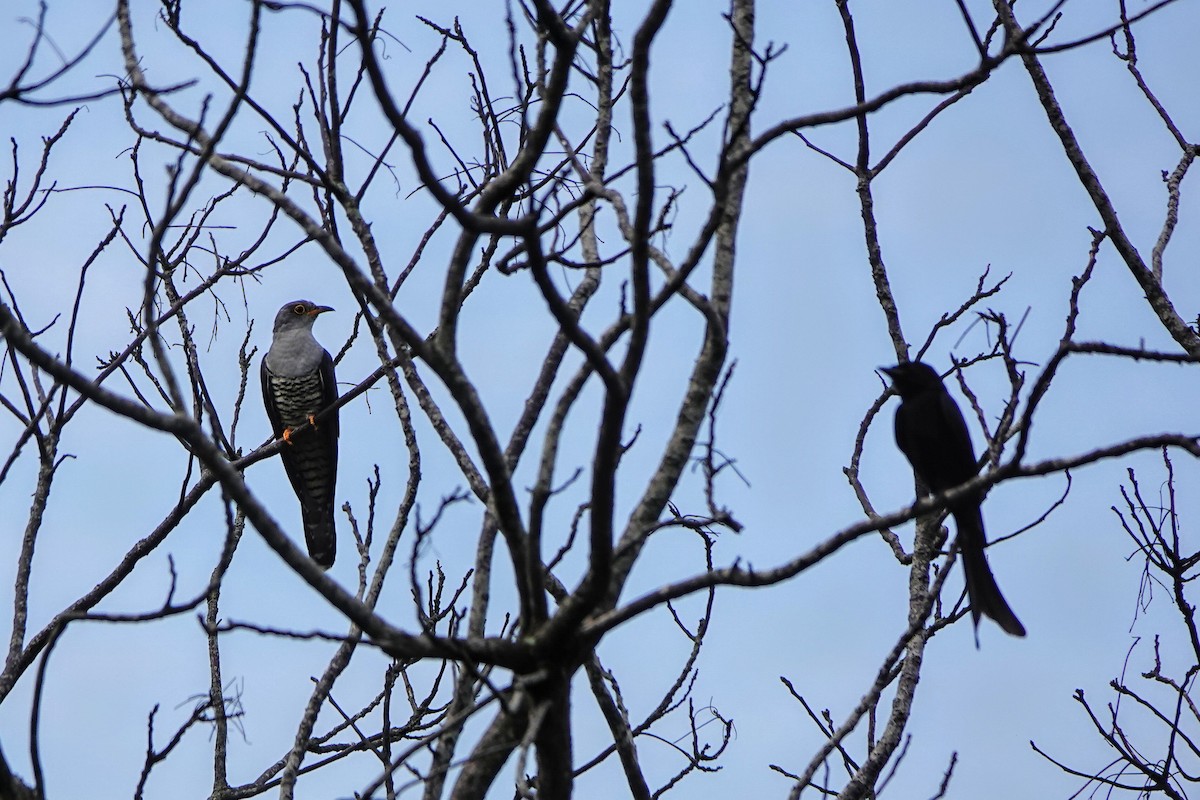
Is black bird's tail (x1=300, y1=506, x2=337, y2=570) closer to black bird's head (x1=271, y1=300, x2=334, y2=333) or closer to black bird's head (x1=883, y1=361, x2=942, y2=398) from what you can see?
black bird's head (x1=271, y1=300, x2=334, y2=333)

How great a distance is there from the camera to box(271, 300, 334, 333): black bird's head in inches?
367

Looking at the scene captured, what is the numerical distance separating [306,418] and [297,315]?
0.95m

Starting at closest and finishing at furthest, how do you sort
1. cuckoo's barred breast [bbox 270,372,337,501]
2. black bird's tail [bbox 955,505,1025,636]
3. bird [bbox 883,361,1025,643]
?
1. black bird's tail [bbox 955,505,1025,636]
2. bird [bbox 883,361,1025,643]
3. cuckoo's barred breast [bbox 270,372,337,501]

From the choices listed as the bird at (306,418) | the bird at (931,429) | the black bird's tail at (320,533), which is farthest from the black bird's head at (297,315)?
the bird at (931,429)

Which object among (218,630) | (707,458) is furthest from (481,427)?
(218,630)

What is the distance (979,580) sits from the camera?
420 centimetres

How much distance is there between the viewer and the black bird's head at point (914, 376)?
4.92 metres

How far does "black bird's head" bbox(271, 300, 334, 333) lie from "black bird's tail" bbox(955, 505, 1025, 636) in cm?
618

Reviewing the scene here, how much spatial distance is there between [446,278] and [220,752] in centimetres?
268

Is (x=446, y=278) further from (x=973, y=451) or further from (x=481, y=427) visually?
(x=973, y=451)

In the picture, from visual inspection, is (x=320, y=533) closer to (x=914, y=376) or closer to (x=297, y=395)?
(x=297, y=395)

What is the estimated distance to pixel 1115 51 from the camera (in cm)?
531

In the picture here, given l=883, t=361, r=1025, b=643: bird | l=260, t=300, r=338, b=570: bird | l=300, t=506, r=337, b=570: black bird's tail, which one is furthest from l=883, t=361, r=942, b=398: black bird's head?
l=300, t=506, r=337, b=570: black bird's tail

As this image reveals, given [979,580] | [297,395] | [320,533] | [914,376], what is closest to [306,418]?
[297,395]
